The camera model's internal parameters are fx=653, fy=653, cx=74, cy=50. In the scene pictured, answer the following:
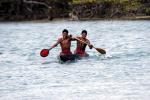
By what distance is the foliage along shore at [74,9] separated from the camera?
65000mm

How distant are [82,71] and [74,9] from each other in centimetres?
3988

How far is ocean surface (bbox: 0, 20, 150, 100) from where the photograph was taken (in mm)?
22188

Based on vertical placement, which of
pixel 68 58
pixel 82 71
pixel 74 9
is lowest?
pixel 74 9

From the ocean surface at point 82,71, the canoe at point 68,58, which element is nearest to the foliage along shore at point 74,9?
the ocean surface at point 82,71

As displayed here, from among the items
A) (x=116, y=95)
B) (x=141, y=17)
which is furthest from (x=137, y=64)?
(x=141, y=17)

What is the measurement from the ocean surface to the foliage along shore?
51.6 ft

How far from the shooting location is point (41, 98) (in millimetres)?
21562

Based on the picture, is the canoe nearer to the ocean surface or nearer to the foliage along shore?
the ocean surface

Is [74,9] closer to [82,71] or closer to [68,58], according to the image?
[68,58]

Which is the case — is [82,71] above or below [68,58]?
below

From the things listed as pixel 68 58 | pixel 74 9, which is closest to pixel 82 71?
pixel 68 58

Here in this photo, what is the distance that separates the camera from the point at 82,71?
91.3ft

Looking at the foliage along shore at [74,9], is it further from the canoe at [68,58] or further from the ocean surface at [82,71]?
the canoe at [68,58]

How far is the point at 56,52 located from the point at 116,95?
16.2 metres
